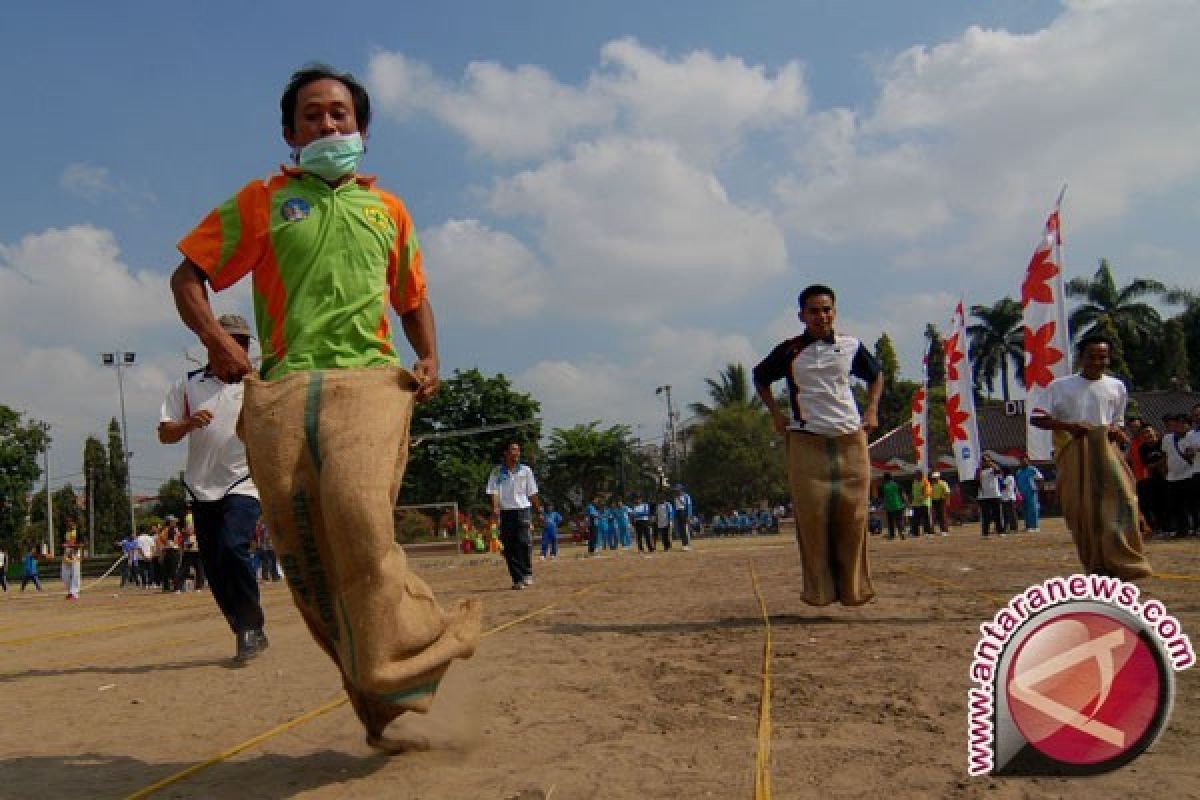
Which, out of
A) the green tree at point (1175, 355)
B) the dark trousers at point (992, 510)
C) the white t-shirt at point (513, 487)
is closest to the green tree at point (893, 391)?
the green tree at point (1175, 355)

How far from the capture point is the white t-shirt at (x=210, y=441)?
557 centimetres

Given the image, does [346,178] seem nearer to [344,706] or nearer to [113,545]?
[344,706]

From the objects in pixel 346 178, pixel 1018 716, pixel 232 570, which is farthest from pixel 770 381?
pixel 1018 716

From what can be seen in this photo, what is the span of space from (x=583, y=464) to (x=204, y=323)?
55.1 meters

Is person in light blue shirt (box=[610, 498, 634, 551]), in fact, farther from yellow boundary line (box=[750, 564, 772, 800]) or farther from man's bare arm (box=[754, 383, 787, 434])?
yellow boundary line (box=[750, 564, 772, 800])

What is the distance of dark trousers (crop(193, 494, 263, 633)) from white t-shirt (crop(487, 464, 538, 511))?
5.73 m

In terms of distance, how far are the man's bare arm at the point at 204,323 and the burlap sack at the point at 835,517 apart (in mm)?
4217

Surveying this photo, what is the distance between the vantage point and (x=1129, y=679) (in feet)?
6.49

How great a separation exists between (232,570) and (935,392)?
65.3 meters

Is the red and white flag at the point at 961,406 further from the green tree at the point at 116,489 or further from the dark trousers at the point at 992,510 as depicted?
the green tree at the point at 116,489

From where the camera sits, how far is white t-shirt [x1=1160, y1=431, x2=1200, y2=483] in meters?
→ 14.1

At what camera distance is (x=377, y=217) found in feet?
10.2

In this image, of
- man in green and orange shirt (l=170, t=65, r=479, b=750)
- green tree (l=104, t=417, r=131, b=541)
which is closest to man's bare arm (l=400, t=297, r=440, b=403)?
man in green and orange shirt (l=170, t=65, r=479, b=750)

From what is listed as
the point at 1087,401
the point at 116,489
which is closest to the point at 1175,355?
the point at 1087,401
